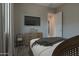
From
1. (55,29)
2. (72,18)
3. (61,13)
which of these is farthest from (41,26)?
(72,18)

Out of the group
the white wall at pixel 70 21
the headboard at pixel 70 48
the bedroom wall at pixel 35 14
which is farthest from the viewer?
the white wall at pixel 70 21

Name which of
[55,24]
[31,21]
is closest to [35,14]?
[31,21]

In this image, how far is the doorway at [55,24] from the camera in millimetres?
1254

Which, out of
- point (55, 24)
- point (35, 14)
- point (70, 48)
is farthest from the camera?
point (55, 24)

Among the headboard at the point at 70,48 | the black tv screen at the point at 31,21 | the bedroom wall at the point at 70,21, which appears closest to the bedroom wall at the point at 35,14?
the black tv screen at the point at 31,21

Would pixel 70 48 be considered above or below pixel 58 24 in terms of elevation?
below

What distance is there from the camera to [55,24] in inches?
52.2

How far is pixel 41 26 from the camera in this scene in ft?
4.10

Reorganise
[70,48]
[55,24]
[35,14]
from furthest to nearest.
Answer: [55,24]
[35,14]
[70,48]

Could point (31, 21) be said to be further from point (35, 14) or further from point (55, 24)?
point (55, 24)

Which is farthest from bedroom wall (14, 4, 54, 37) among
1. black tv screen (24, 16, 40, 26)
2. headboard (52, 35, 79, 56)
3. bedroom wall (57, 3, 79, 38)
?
headboard (52, 35, 79, 56)

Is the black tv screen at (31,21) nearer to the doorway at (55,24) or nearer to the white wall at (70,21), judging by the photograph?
the doorway at (55,24)

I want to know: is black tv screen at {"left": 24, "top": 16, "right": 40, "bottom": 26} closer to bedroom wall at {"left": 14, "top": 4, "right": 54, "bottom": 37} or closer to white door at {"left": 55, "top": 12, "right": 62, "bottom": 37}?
bedroom wall at {"left": 14, "top": 4, "right": 54, "bottom": 37}

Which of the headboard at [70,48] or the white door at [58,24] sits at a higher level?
the white door at [58,24]
